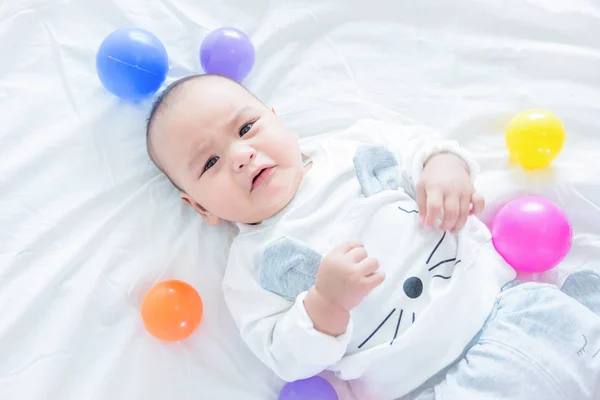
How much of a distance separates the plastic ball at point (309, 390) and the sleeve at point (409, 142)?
0.39m

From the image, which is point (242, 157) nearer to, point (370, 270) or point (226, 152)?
point (226, 152)

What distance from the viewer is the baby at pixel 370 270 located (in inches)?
39.9

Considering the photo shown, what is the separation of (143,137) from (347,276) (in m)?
0.57

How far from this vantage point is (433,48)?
1430 millimetres

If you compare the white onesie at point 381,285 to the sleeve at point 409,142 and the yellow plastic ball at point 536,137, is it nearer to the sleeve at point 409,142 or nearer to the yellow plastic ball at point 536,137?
the sleeve at point 409,142

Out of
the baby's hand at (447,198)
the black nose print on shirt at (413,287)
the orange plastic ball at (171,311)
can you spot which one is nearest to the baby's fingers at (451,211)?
the baby's hand at (447,198)

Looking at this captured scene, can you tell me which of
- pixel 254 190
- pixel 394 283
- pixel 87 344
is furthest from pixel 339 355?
pixel 87 344

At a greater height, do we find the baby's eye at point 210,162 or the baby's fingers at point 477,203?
the baby's fingers at point 477,203

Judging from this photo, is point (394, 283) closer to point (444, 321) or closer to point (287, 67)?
point (444, 321)

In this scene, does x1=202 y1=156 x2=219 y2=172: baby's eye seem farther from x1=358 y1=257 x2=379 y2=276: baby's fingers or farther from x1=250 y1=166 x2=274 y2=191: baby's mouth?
Result: x1=358 y1=257 x2=379 y2=276: baby's fingers

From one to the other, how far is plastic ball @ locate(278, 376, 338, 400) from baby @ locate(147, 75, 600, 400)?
0.11 feet

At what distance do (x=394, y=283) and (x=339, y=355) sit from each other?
0.16m

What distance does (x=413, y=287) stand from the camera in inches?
42.9

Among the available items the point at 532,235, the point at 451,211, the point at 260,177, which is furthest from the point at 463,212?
the point at 260,177
